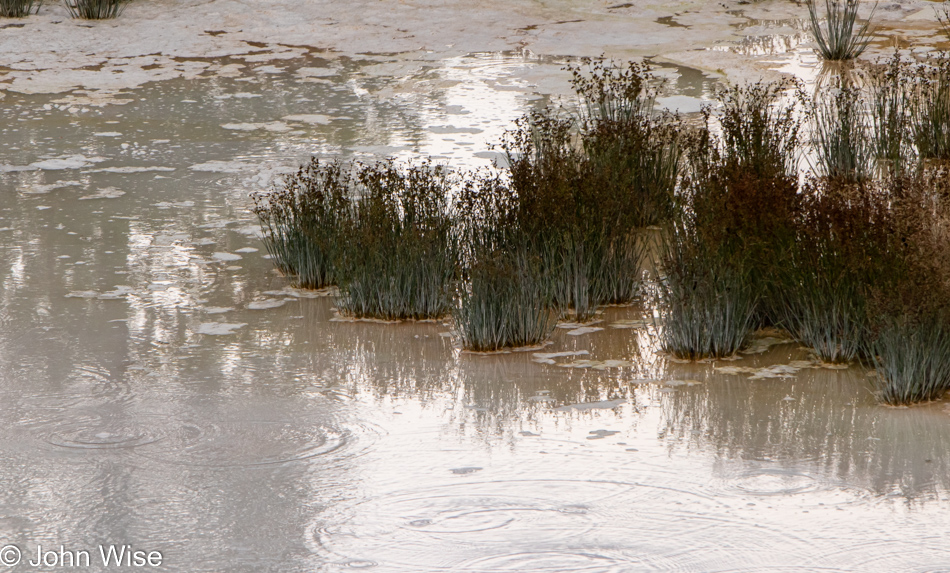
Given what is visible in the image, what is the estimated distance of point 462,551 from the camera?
11.0 feet

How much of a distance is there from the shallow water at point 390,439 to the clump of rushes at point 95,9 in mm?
8604

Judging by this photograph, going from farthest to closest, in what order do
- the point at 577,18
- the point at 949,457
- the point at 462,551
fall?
the point at 577,18 → the point at 949,457 → the point at 462,551

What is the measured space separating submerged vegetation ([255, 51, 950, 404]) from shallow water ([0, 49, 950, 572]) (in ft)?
0.58

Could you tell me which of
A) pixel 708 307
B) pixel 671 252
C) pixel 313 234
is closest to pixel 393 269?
pixel 313 234

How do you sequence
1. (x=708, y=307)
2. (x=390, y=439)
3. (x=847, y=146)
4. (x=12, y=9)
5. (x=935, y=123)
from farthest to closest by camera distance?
(x=12, y=9)
(x=935, y=123)
(x=847, y=146)
(x=708, y=307)
(x=390, y=439)

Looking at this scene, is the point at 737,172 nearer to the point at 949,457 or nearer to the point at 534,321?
the point at 534,321

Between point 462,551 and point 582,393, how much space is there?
1.57 metres

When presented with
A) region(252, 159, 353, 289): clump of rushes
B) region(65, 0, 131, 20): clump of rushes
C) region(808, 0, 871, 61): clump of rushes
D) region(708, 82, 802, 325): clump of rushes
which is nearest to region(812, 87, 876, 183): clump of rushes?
region(708, 82, 802, 325): clump of rushes

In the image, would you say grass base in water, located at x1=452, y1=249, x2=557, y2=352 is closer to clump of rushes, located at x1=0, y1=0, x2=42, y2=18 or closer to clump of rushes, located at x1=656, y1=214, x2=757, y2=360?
clump of rushes, located at x1=656, y1=214, x2=757, y2=360

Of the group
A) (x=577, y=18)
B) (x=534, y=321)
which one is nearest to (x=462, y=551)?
(x=534, y=321)

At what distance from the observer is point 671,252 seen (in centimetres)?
623

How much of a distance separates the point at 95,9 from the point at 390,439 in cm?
1278

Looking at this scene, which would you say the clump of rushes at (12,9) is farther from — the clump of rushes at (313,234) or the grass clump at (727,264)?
the grass clump at (727,264)

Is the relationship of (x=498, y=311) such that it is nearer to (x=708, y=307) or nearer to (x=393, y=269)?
(x=393, y=269)
